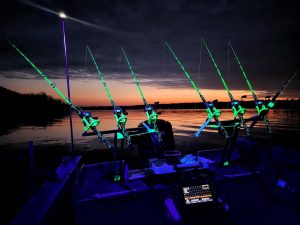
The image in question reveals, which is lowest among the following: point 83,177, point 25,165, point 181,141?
point 181,141

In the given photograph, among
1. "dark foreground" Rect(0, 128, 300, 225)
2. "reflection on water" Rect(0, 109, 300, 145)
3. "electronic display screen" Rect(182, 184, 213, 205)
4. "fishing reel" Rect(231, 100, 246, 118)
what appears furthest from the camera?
"reflection on water" Rect(0, 109, 300, 145)

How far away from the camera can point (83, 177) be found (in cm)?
498

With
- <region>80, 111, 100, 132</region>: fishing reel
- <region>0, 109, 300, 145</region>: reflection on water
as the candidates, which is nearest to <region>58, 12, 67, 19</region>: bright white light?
<region>80, 111, 100, 132</region>: fishing reel

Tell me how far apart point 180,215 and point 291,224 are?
2256 mm

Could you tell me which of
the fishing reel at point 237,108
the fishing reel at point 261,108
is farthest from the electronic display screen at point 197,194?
the fishing reel at point 237,108

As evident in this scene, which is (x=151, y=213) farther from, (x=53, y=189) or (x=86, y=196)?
(x=53, y=189)

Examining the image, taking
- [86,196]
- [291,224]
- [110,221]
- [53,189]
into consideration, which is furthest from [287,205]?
[53,189]

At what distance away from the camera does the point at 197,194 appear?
3252 mm

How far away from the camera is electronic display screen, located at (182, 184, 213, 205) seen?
3.17 meters

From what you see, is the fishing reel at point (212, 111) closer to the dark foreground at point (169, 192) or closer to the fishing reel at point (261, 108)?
the fishing reel at point (261, 108)

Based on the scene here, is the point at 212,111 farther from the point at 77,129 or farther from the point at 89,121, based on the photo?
the point at 77,129

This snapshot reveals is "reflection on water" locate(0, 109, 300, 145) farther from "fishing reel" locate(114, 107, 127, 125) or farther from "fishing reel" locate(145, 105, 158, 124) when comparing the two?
"fishing reel" locate(114, 107, 127, 125)

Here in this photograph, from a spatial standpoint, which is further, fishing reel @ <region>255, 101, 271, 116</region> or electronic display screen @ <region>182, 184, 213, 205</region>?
fishing reel @ <region>255, 101, 271, 116</region>

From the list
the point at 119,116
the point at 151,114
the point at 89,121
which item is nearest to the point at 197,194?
the point at 119,116
